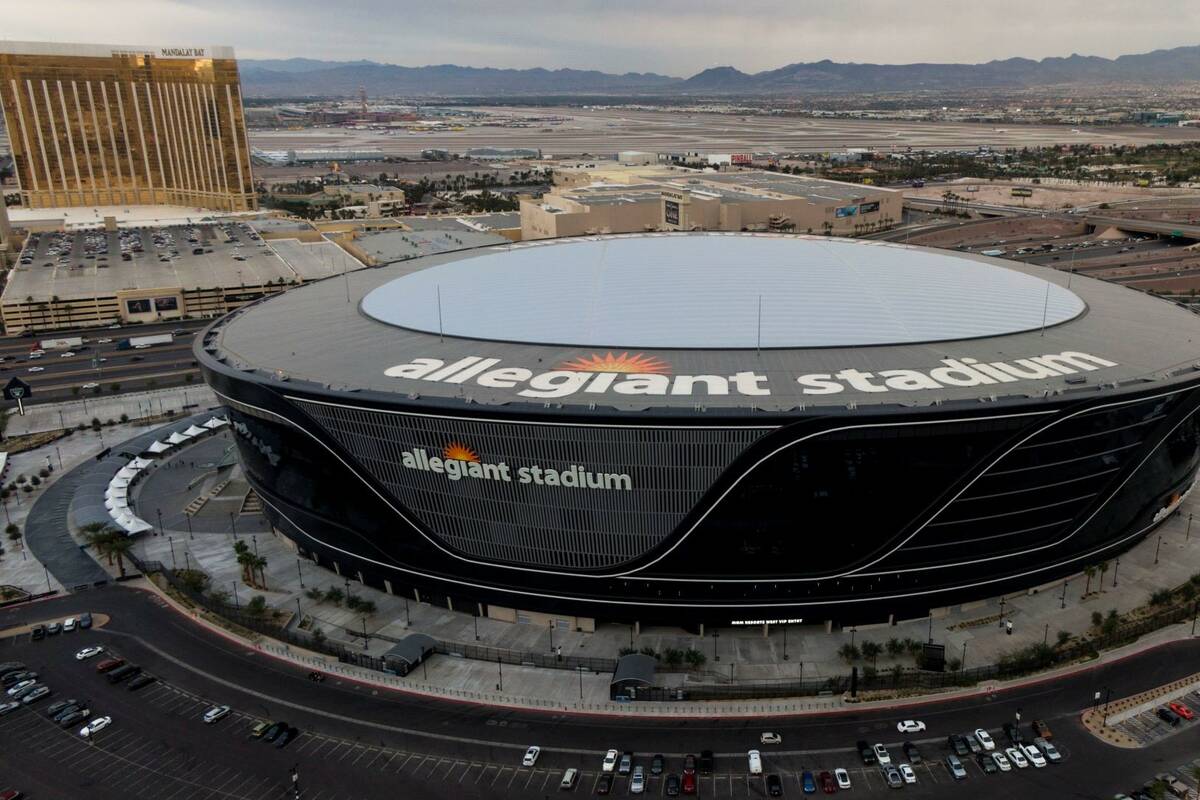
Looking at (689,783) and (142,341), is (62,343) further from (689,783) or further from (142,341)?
(689,783)

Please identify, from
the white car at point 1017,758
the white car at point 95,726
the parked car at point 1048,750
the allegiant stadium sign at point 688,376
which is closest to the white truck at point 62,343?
the allegiant stadium sign at point 688,376

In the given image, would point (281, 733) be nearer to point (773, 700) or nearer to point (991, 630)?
point (773, 700)

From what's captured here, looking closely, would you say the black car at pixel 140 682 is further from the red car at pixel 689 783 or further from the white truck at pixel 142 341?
the white truck at pixel 142 341

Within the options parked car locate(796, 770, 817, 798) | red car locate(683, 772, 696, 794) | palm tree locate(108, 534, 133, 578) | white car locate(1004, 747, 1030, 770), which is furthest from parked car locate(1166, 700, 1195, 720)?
palm tree locate(108, 534, 133, 578)

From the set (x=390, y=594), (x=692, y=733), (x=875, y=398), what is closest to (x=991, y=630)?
(x=875, y=398)

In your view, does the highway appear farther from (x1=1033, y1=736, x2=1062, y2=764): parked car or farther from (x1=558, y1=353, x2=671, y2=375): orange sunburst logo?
(x1=1033, y1=736, x2=1062, y2=764): parked car

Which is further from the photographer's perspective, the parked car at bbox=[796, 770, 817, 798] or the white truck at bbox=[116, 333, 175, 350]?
the white truck at bbox=[116, 333, 175, 350]

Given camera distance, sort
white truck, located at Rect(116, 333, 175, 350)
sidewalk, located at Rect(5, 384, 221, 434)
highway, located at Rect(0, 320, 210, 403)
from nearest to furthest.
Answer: sidewalk, located at Rect(5, 384, 221, 434), highway, located at Rect(0, 320, 210, 403), white truck, located at Rect(116, 333, 175, 350)

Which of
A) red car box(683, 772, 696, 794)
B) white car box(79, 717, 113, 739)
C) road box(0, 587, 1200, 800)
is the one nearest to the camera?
red car box(683, 772, 696, 794)
